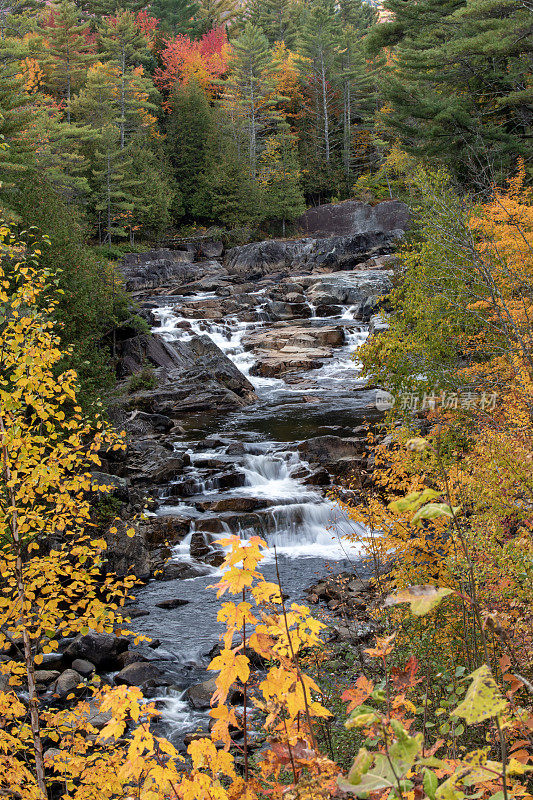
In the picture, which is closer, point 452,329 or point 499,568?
point 499,568

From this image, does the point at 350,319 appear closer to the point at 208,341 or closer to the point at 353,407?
the point at 208,341

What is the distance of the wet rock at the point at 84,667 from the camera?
7.93 meters

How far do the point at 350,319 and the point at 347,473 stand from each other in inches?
633

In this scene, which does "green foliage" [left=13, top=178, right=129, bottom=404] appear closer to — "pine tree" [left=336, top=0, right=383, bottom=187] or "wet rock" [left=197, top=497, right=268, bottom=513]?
"wet rock" [left=197, top=497, right=268, bottom=513]

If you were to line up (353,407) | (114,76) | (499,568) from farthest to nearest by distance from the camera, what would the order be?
(114,76) → (353,407) → (499,568)

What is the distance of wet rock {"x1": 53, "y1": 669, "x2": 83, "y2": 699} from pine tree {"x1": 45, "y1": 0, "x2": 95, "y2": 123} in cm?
3430

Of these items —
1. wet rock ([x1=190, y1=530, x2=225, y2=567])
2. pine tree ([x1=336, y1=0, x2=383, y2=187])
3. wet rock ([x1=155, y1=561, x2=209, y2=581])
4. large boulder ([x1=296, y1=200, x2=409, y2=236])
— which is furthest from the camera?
pine tree ([x1=336, y1=0, x2=383, y2=187])

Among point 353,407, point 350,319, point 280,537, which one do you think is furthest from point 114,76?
point 280,537

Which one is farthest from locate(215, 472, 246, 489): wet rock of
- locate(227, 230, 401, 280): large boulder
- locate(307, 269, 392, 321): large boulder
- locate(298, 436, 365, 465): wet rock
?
locate(227, 230, 401, 280): large boulder

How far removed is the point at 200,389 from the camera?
20.7 meters

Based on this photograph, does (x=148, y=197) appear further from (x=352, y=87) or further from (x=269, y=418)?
(x=269, y=418)

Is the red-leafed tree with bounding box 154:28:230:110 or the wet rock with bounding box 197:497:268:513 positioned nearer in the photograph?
the wet rock with bounding box 197:497:268:513

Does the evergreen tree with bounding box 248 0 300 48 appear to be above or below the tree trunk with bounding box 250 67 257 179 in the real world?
above

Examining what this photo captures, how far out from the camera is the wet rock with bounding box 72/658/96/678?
26.0ft
